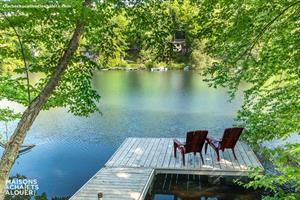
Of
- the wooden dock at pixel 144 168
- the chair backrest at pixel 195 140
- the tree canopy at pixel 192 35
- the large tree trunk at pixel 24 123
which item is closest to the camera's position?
the large tree trunk at pixel 24 123

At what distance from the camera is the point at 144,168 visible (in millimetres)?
8250

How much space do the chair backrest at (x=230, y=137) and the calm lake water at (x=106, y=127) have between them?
3733 millimetres

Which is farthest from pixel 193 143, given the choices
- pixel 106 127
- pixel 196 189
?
pixel 106 127

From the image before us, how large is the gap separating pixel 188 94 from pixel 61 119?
934 cm

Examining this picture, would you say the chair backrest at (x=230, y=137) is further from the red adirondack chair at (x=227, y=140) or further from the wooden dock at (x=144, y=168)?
the wooden dock at (x=144, y=168)

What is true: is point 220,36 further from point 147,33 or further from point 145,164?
point 145,164

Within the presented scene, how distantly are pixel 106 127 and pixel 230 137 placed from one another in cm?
753

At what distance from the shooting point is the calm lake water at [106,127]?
33.9ft

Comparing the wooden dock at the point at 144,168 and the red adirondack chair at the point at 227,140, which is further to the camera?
the red adirondack chair at the point at 227,140

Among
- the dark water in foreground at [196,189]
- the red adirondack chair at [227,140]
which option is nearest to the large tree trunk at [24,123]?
the dark water in foreground at [196,189]

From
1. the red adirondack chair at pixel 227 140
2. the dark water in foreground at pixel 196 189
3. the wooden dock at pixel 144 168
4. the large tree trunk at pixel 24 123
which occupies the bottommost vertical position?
the dark water in foreground at pixel 196 189

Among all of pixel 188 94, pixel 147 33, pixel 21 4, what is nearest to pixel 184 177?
pixel 147 33

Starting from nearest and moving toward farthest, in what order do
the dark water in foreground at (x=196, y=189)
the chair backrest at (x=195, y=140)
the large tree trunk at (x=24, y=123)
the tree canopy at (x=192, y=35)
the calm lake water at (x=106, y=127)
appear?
1. the large tree trunk at (x=24, y=123)
2. the tree canopy at (x=192, y=35)
3. the dark water in foreground at (x=196, y=189)
4. the chair backrest at (x=195, y=140)
5. the calm lake water at (x=106, y=127)

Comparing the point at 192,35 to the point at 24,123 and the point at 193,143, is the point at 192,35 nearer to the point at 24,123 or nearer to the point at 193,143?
the point at 24,123
